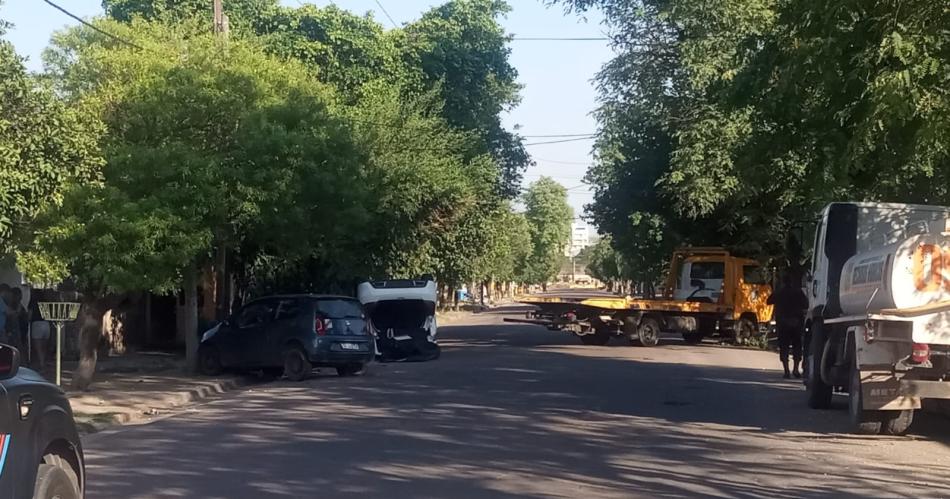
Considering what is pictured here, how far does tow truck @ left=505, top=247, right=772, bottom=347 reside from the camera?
32969 mm

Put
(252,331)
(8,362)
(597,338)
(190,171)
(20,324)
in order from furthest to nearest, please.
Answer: (597,338) → (252,331) → (20,324) → (190,171) → (8,362)

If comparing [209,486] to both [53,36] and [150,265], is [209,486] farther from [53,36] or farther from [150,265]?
[53,36]

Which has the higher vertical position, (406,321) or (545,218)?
(545,218)

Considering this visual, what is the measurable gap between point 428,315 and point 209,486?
18059 millimetres

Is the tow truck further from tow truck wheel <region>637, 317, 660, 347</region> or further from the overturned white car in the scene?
the overturned white car

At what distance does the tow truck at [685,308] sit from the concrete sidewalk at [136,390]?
1151 centimetres

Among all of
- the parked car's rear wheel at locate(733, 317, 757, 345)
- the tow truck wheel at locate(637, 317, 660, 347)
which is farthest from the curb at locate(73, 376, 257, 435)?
the parked car's rear wheel at locate(733, 317, 757, 345)

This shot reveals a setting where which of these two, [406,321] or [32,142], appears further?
[406,321]

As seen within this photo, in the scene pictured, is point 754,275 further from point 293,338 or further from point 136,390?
point 136,390

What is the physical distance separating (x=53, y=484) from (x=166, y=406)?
1142cm

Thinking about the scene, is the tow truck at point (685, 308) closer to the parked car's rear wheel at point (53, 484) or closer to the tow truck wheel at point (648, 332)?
the tow truck wheel at point (648, 332)

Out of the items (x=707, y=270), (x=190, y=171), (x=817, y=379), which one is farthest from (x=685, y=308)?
(x=190, y=171)

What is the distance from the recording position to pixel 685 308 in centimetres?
3391

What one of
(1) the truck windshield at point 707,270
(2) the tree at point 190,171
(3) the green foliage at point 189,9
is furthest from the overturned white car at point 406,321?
(3) the green foliage at point 189,9
